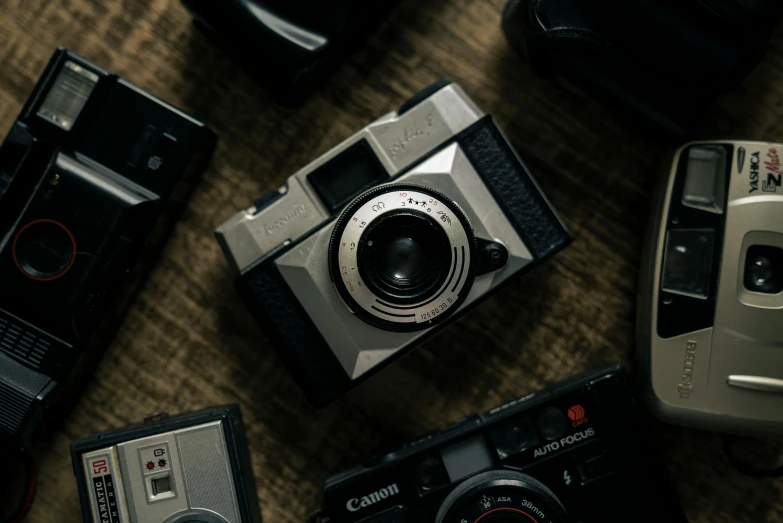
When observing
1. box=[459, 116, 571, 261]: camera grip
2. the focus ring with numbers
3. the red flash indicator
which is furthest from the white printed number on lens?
the red flash indicator

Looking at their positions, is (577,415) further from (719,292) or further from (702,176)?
(702,176)

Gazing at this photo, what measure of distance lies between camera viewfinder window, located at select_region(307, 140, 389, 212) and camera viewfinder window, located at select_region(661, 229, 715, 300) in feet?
1.27

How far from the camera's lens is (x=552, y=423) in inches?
37.8

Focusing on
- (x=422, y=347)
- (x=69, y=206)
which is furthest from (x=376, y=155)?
(x=69, y=206)

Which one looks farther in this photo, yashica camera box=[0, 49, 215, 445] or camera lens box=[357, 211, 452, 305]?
yashica camera box=[0, 49, 215, 445]

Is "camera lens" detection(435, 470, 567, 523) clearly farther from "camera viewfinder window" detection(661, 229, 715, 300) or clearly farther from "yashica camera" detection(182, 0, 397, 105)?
"yashica camera" detection(182, 0, 397, 105)

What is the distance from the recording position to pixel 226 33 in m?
0.98

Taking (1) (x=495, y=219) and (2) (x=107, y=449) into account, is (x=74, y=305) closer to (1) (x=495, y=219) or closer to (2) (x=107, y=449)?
(2) (x=107, y=449)

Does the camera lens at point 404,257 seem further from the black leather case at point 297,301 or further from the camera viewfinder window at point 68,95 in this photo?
the camera viewfinder window at point 68,95

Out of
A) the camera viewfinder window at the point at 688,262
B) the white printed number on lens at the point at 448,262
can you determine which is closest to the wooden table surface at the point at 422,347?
the camera viewfinder window at the point at 688,262

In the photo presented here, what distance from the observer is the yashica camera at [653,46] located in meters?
0.94

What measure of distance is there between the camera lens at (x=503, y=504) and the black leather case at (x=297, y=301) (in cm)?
18

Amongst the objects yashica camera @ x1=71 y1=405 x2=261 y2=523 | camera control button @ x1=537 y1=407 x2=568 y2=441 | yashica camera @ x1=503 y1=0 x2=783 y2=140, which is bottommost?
camera control button @ x1=537 y1=407 x2=568 y2=441

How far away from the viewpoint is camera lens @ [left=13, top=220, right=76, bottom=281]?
0.99 metres
